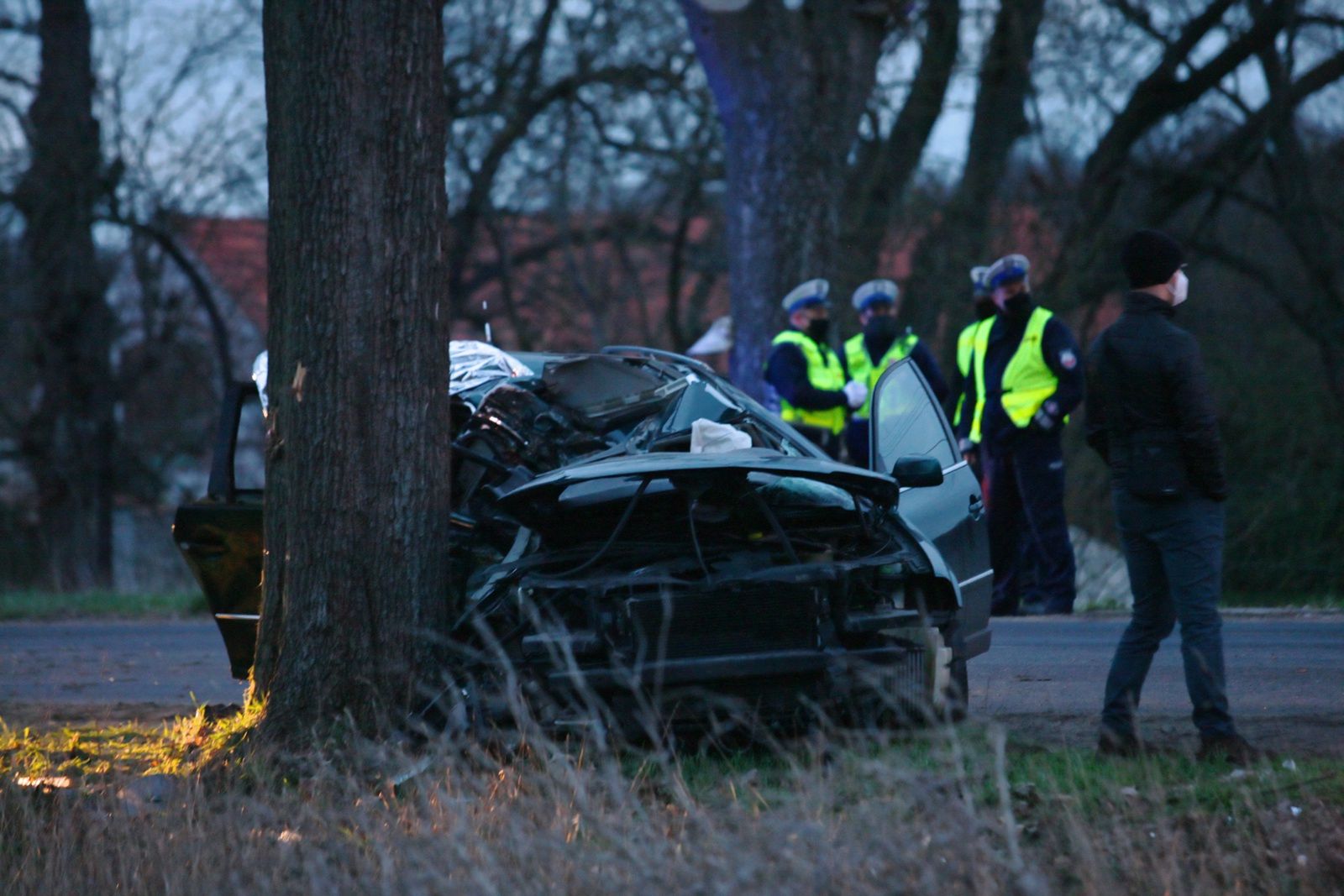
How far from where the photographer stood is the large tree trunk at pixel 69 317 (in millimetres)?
18547

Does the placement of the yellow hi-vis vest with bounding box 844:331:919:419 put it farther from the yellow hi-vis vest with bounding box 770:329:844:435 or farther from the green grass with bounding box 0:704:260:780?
the green grass with bounding box 0:704:260:780

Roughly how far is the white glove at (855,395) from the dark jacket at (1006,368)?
909 mm

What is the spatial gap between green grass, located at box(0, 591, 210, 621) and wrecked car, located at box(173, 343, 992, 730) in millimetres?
6393

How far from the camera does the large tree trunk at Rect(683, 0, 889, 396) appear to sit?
1307 centimetres

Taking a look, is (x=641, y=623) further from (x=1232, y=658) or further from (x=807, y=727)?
(x=1232, y=658)

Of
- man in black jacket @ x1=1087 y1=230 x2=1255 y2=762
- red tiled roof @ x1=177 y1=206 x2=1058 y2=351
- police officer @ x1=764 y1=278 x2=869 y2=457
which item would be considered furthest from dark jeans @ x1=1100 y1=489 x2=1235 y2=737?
red tiled roof @ x1=177 y1=206 x2=1058 y2=351


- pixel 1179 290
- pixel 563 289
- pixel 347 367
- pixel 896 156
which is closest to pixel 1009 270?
A: pixel 1179 290

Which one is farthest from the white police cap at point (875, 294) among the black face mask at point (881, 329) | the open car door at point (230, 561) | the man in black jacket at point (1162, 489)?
the open car door at point (230, 561)

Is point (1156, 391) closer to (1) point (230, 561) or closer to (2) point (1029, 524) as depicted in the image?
(1) point (230, 561)

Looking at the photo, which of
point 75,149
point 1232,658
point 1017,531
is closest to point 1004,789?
point 1232,658

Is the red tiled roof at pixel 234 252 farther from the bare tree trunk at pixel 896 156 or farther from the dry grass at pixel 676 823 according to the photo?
the dry grass at pixel 676 823

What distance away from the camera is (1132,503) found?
16.8ft

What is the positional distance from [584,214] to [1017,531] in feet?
47.7

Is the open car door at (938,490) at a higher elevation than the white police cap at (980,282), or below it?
below
